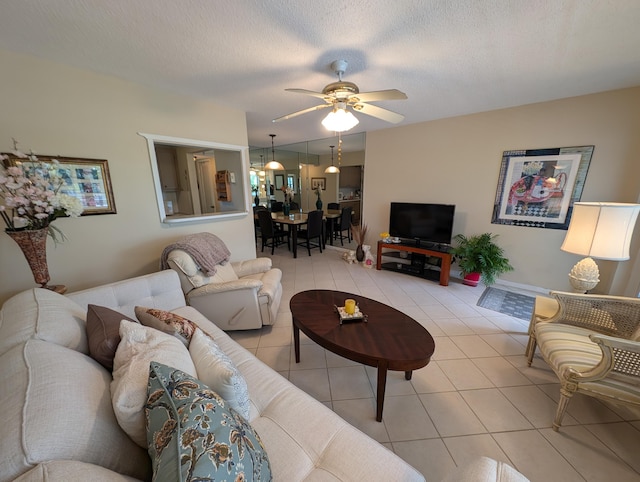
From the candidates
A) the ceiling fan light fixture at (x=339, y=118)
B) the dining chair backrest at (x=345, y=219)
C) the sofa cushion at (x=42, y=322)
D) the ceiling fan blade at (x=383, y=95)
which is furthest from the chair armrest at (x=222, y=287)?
the dining chair backrest at (x=345, y=219)

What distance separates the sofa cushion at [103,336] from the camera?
0.95 metres

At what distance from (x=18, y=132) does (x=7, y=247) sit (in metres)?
0.87

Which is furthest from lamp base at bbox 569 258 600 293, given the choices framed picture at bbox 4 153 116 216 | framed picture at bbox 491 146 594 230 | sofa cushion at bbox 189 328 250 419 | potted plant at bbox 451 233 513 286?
framed picture at bbox 4 153 116 216

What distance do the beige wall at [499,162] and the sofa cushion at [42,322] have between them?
161 inches

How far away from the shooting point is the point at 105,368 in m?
0.95

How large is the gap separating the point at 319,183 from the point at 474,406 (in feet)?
16.6

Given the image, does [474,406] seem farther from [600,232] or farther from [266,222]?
[266,222]

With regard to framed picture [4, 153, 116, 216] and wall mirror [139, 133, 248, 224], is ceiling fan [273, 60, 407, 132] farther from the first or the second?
framed picture [4, 153, 116, 216]

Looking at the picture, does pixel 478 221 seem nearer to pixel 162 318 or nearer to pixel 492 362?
pixel 492 362

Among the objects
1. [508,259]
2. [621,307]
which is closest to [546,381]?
[621,307]

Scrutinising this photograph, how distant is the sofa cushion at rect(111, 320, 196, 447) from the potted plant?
347cm

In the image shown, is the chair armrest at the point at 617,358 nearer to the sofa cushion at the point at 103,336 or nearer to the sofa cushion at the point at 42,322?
the sofa cushion at the point at 103,336

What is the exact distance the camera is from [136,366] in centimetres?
81

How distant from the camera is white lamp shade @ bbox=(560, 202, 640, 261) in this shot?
1566mm
